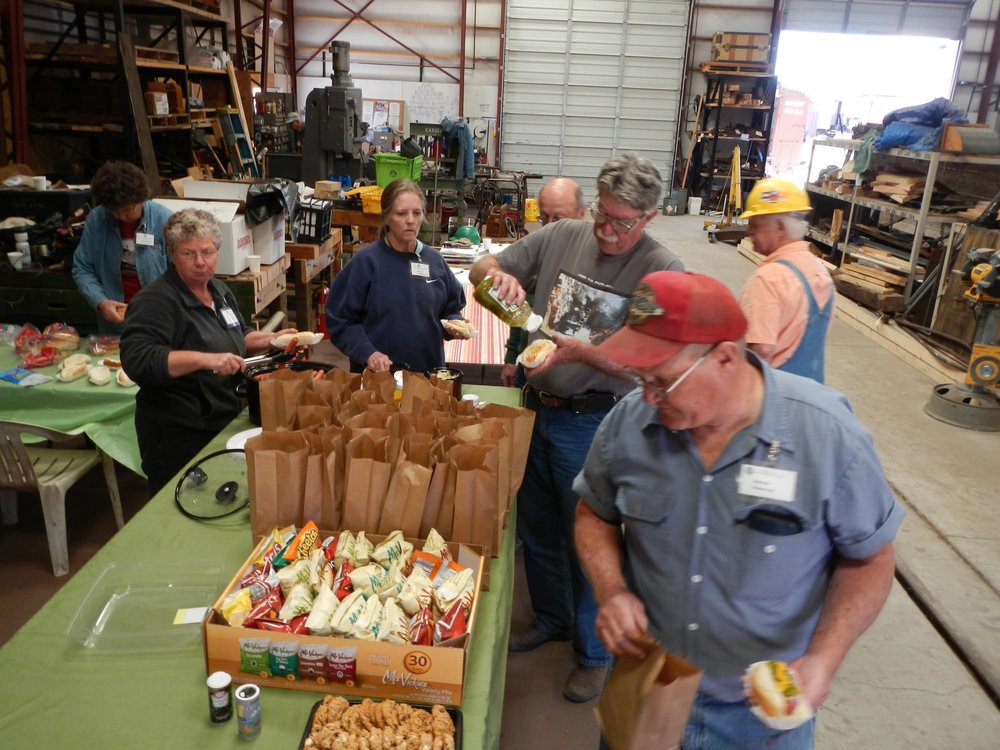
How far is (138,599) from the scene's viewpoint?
5.62 feet

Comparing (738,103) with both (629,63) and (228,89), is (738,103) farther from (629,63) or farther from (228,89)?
(228,89)

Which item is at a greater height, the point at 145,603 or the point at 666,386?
the point at 666,386

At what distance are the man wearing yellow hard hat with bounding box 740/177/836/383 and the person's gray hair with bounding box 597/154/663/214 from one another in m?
0.83

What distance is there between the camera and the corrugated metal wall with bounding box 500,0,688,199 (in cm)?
1530

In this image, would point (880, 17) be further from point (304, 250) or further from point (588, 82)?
point (304, 250)

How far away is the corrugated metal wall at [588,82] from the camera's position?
15.3 meters

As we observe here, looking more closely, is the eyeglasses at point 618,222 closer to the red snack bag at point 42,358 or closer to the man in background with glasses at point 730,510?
the man in background with glasses at point 730,510

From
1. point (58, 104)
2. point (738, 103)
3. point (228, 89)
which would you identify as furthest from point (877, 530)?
point (738, 103)

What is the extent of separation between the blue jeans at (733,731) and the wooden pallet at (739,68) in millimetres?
15320

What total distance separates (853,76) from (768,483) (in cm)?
1749

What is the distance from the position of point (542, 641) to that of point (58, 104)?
740cm

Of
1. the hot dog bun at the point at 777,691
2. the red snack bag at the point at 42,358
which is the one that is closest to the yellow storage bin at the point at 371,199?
the red snack bag at the point at 42,358

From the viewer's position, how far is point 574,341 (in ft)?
7.87

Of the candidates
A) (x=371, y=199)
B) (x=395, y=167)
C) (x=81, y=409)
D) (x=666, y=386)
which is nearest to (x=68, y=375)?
(x=81, y=409)
